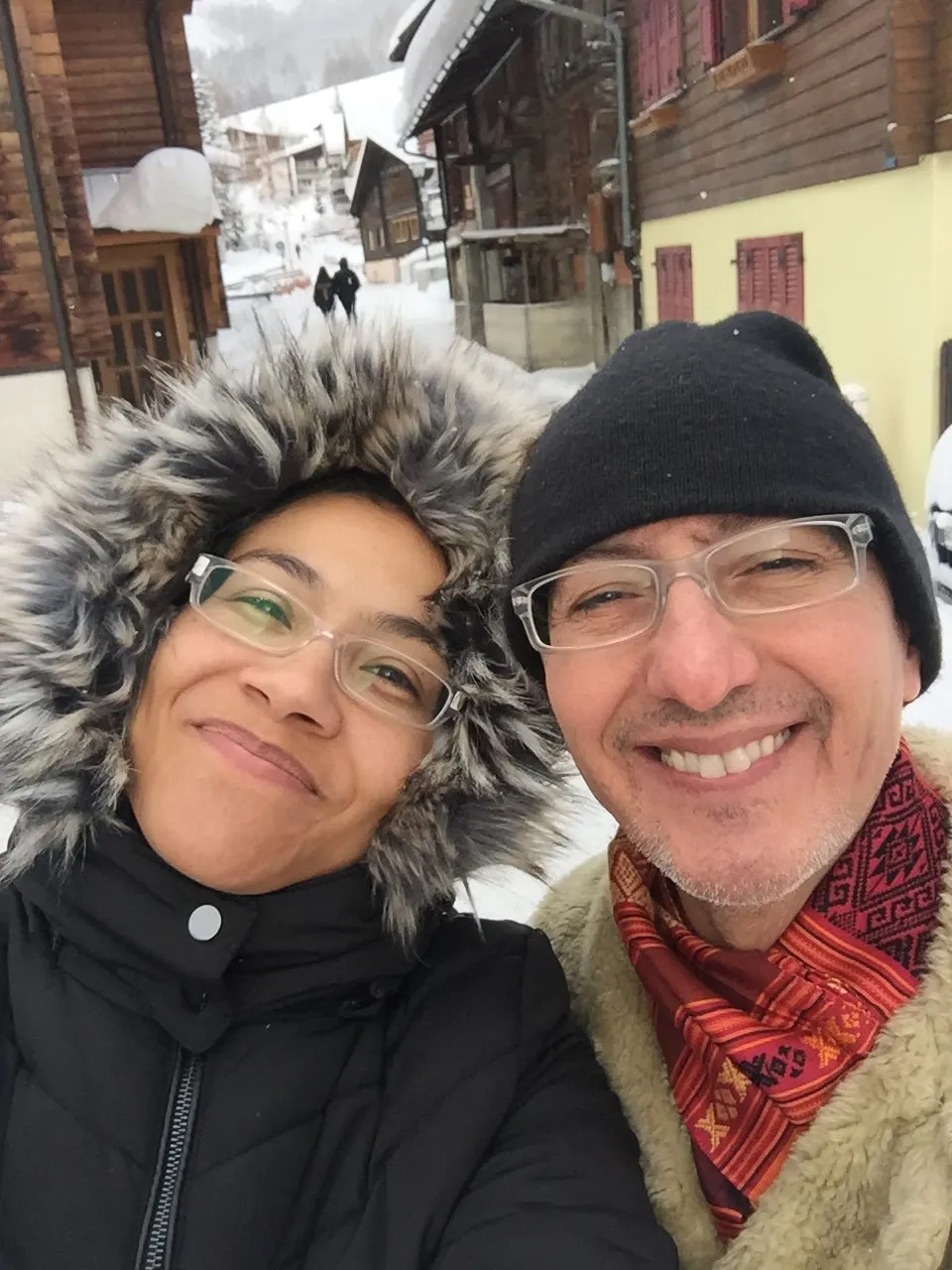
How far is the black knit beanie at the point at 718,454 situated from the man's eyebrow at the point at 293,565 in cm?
30

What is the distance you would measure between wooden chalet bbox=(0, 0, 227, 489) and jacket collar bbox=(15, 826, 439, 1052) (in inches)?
191

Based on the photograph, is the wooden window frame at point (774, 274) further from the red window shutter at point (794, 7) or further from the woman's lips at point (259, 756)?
the woman's lips at point (259, 756)

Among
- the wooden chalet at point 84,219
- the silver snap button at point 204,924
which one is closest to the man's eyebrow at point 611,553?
the silver snap button at point 204,924

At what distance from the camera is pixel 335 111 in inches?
1039

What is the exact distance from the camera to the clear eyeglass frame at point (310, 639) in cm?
139

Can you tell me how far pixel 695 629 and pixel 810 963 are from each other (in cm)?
42

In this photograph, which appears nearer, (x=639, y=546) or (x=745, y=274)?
(x=639, y=546)

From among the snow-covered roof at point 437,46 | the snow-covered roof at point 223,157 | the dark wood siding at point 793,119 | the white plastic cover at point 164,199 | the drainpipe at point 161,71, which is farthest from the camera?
the snow-covered roof at point 223,157

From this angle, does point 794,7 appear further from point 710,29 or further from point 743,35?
point 710,29

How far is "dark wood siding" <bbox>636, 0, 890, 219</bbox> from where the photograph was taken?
519cm

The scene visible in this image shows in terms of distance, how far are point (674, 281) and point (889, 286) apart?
4.08m

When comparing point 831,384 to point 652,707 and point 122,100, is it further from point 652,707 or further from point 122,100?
point 122,100

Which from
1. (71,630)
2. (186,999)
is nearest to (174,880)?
(186,999)

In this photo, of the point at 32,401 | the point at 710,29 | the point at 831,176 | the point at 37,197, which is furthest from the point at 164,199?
the point at 831,176
